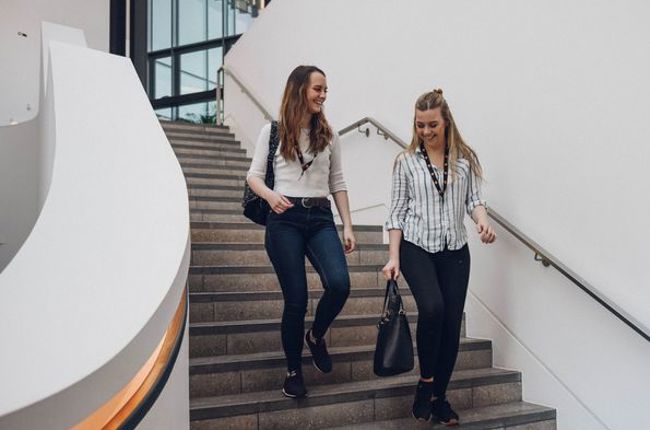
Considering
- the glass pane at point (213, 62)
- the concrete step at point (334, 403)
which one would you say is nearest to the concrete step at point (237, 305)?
the concrete step at point (334, 403)

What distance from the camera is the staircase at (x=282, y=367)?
102 inches

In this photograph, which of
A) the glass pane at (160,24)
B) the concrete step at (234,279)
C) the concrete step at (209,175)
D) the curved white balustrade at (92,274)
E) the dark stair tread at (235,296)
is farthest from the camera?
the glass pane at (160,24)

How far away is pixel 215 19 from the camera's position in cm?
1477

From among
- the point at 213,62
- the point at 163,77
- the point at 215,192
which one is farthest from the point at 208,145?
the point at 163,77

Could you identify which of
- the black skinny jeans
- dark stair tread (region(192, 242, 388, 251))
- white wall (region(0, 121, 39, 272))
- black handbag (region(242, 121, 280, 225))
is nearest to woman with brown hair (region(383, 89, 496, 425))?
the black skinny jeans

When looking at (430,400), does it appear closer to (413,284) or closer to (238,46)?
(413,284)

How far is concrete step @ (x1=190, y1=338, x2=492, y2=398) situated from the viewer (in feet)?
8.77

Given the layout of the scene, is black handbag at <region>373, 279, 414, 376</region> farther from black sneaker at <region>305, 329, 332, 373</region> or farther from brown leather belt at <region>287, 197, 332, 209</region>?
brown leather belt at <region>287, 197, 332, 209</region>

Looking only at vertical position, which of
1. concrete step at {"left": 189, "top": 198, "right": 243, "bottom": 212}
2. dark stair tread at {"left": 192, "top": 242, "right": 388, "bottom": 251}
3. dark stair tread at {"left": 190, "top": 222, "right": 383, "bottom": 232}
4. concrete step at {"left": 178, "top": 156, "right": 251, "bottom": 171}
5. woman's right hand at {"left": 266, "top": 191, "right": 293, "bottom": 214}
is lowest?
dark stair tread at {"left": 192, "top": 242, "right": 388, "bottom": 251}

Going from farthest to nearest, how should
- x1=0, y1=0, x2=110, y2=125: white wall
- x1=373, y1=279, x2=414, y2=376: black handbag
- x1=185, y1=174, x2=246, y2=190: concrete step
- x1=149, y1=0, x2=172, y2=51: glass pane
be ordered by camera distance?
x1=149, y1=0, x2=172, y2=51: glass pane < x1=0, y1=0, x2=110, y2=125: white wall < x1=185, y1=174, x2=246, y2=190: concrete step < x1=373, y1=279, x2=414, y2=376: black handbag

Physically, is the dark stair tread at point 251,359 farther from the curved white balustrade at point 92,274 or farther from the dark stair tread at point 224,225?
the dark stair tread at point 224,225

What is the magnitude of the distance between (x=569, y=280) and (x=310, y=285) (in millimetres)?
1534

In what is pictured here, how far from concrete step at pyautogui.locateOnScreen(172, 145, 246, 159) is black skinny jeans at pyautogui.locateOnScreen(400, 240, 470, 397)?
4.51 metres

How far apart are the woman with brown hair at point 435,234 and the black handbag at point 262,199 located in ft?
1.88
